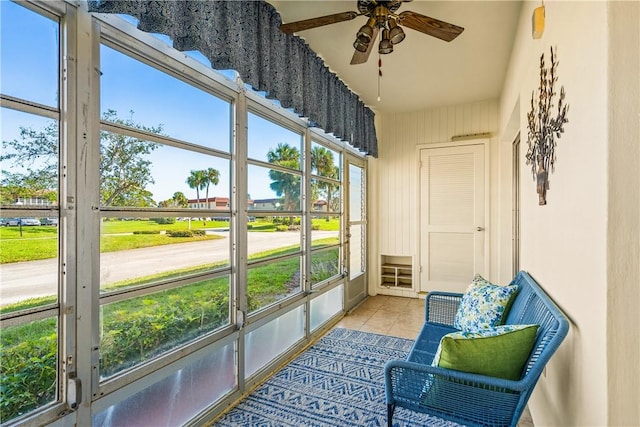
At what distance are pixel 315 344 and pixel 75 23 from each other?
2797 millimetres

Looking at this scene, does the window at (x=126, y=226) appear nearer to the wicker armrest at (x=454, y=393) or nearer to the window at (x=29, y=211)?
the window at (x=29, y=211)

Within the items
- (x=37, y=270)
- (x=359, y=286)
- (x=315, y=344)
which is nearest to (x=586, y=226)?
(x=37, y=270)

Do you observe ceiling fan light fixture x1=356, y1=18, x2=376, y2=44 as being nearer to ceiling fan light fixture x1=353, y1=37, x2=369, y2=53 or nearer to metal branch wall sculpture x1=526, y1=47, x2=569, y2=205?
ceiling fan light fixture x1=353, y1=37, x2=369, y2=53

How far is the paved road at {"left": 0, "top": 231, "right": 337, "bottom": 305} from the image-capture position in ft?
3.57

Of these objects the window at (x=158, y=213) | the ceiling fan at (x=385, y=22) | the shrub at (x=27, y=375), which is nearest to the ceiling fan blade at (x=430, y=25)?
the ceiling fan at (x=385, y=22)

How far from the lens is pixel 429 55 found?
2898 millimetres

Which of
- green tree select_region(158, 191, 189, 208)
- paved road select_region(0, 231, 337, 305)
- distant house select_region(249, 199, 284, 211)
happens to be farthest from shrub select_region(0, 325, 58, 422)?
distant house select_region(249, 199, 284, 211)

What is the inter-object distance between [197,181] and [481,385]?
1709mm

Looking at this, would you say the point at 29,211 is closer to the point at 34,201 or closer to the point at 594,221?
the point at 34,201

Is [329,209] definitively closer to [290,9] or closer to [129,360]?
[290,9]

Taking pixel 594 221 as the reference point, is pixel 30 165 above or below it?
above

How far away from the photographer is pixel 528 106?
2096mm

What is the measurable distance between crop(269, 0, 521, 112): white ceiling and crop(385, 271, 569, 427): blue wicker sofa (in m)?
1.96

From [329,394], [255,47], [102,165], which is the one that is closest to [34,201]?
[102,165]
